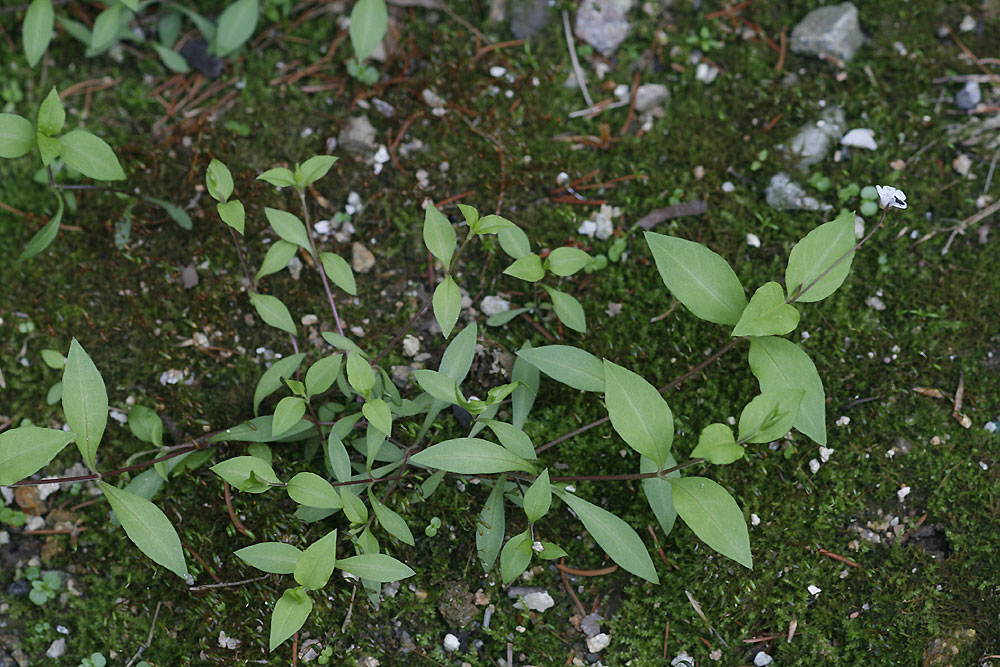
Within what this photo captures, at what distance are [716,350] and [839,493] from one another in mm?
771

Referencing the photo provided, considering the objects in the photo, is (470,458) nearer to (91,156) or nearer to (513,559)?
(513,559)

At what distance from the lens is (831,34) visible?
139 inches

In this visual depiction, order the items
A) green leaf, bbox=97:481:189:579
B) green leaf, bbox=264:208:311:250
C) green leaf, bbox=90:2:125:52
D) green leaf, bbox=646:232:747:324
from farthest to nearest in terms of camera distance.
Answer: green leaf, bbox=90:2:125:52
green leaf, bbox=264:208:311:250
green leaf, bbox=646:232:747:324
green leaf, bbox=97:481:189:579

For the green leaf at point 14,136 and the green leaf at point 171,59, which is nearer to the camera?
the green leaf at point 14,136

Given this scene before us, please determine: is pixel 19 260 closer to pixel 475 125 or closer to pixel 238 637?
pixel 238 637

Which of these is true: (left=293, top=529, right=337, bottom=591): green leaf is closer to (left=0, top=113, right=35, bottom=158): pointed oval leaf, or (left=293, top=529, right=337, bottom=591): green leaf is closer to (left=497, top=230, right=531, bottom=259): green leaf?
(left=497, top=230, right=531, bottom=259): green leaf

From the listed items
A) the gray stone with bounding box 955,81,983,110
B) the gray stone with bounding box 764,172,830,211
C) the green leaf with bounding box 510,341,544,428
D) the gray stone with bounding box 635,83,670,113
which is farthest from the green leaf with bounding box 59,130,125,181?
the gray stone with bounding box 955,81,983,110

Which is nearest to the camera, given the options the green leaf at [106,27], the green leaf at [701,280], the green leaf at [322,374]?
the green leaf at [701,280]

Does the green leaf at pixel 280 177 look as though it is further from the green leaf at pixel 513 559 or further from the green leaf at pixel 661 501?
the green leaf at pixel 661 501

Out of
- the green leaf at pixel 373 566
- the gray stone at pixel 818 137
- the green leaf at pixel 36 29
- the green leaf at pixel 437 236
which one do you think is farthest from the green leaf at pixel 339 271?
→ the gray stone at pixel 818 137

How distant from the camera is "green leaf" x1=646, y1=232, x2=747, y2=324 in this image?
2.69 metres

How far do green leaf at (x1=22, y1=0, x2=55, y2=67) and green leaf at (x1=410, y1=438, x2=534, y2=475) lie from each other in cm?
266

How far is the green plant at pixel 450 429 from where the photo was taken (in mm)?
2477

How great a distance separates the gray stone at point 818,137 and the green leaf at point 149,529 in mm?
3090
